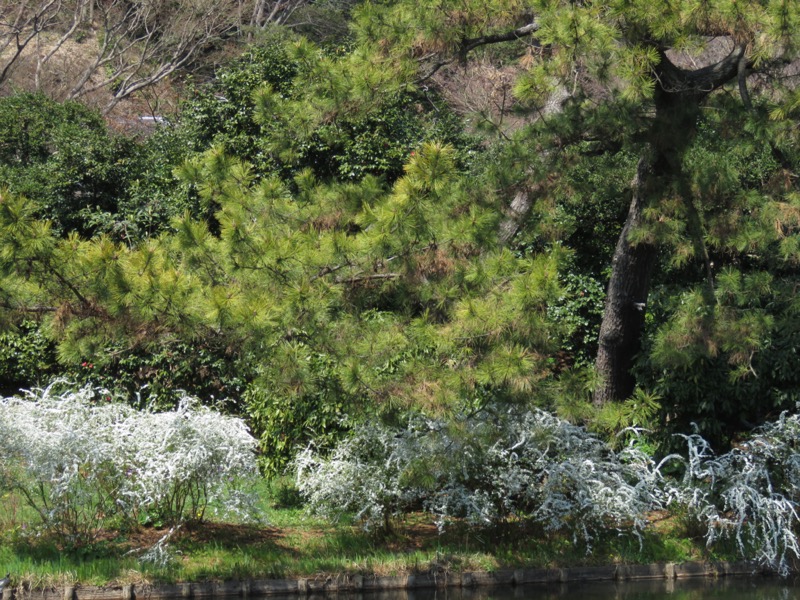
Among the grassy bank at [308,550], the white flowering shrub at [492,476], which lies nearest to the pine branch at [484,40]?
the white flowering shrub at [492,476]

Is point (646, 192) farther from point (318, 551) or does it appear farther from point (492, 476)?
point (318, 551)

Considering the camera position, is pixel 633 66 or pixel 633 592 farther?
pixel 633 592

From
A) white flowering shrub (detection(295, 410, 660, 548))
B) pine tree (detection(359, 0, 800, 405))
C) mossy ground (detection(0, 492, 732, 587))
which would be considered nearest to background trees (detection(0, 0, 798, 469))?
pine tree (detection(359, 0, 800, 405))

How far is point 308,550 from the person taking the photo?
302 inches

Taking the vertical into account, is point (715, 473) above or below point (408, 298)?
below

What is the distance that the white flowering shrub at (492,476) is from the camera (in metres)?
7.55

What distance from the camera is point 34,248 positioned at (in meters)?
6.31

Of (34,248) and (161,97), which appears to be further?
(161,97)

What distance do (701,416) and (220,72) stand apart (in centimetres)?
844

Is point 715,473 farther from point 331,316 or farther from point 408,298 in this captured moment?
point 331,316

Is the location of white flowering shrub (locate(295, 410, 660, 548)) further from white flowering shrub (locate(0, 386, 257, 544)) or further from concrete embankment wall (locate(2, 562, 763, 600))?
white flowering shrub (locate(0, 386, 257, 544))

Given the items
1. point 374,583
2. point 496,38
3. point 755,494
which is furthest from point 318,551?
point 496,38

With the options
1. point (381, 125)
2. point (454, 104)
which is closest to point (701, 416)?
point (381, 125)

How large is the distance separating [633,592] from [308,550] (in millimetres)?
2586
